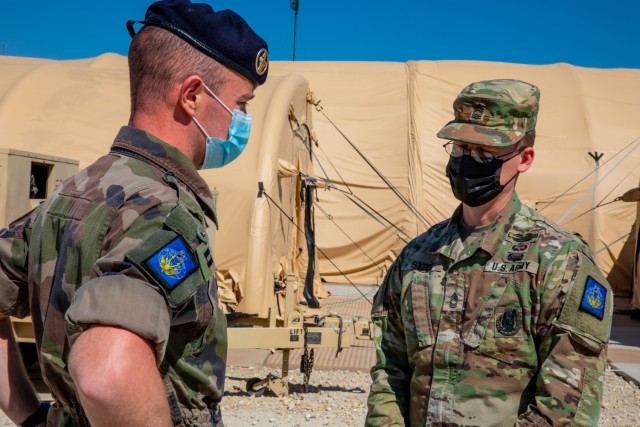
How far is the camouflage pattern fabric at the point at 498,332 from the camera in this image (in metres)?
1.83

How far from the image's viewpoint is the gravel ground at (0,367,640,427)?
5.04 meters

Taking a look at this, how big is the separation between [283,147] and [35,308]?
22.3ft

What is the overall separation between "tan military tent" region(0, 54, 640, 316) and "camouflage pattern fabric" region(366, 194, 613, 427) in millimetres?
5434

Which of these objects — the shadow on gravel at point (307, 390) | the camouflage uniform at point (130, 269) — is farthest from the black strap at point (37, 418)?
the shadow on gravel at point (307, 390)

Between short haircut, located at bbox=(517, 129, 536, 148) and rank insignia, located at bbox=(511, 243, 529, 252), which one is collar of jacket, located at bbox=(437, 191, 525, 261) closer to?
rank insignia, located at bbox=(511, 243, 529, 252)

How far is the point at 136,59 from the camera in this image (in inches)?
55.6

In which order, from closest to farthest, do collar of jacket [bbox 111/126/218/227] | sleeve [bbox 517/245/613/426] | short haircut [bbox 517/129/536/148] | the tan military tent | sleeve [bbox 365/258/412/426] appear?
collar of jacket [bbox 111/126/218/227]
sleeve [bbox 517/245/613/426]
sleeve [bbox 365/258/412/426]
short haircut [bbox 517/129/536/148]
the tan military tent

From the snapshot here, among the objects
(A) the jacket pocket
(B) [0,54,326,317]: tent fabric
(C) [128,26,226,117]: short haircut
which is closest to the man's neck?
(A) the jacket pocket

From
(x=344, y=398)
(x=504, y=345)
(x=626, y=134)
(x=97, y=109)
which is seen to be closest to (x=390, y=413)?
(x=504, y=345)

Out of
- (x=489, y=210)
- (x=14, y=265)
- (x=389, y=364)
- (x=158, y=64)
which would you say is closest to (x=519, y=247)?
(x=489, y=210)

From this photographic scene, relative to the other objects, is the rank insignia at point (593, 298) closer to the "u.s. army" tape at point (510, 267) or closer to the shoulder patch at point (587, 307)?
the shoulder patch at point (587, 307)

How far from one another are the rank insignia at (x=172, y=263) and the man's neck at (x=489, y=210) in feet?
4.17

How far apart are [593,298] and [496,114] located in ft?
2.11

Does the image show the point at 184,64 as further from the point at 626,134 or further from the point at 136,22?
the point at 626,134
